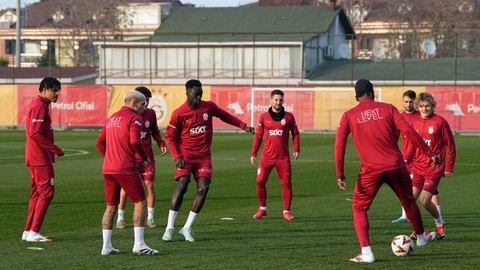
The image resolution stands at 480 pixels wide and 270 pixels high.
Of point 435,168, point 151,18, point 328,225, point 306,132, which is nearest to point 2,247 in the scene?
point 328,225

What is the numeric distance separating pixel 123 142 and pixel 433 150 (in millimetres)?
4787

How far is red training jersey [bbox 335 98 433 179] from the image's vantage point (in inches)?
465

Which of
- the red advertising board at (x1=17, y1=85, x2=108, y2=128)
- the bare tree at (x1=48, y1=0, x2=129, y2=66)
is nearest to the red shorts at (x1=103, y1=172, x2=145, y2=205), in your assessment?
the red advertising board at (x1=17, y1=85, x2=108, y2=128)

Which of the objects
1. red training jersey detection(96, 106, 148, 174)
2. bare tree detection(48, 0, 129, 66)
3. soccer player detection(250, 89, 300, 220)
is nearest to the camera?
red training jersey detection(96, 106, 148, 174)

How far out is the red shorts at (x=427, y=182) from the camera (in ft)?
47.0

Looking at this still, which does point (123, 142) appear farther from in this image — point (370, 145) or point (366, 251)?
point (366, 251)

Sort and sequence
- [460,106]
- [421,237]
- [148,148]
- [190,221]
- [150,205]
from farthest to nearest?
[460,106], [150,205], [148,148], [190,221], [421,237]

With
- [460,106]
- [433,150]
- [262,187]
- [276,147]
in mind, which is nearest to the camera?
[433,150]

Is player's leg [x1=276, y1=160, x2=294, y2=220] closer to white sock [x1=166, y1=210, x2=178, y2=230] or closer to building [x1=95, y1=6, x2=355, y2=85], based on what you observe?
white sock [x1=166, y1=210, x2=178, y2=230]

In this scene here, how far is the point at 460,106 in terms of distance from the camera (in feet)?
167

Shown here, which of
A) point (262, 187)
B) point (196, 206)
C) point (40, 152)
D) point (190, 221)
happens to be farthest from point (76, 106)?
point (190, 221)

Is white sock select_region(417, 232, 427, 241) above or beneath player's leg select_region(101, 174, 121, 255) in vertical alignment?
beneath

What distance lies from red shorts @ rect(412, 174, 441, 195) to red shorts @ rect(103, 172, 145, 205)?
438cm

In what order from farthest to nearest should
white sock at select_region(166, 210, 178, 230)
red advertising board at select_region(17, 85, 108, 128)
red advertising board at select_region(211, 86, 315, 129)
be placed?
1. red advertising board at select_region(17, 85, 108, 128)
2. red advertising board at select_region(211, 86, 315, 129)
3. white sock at select_region(166, 210, 178, 230)
